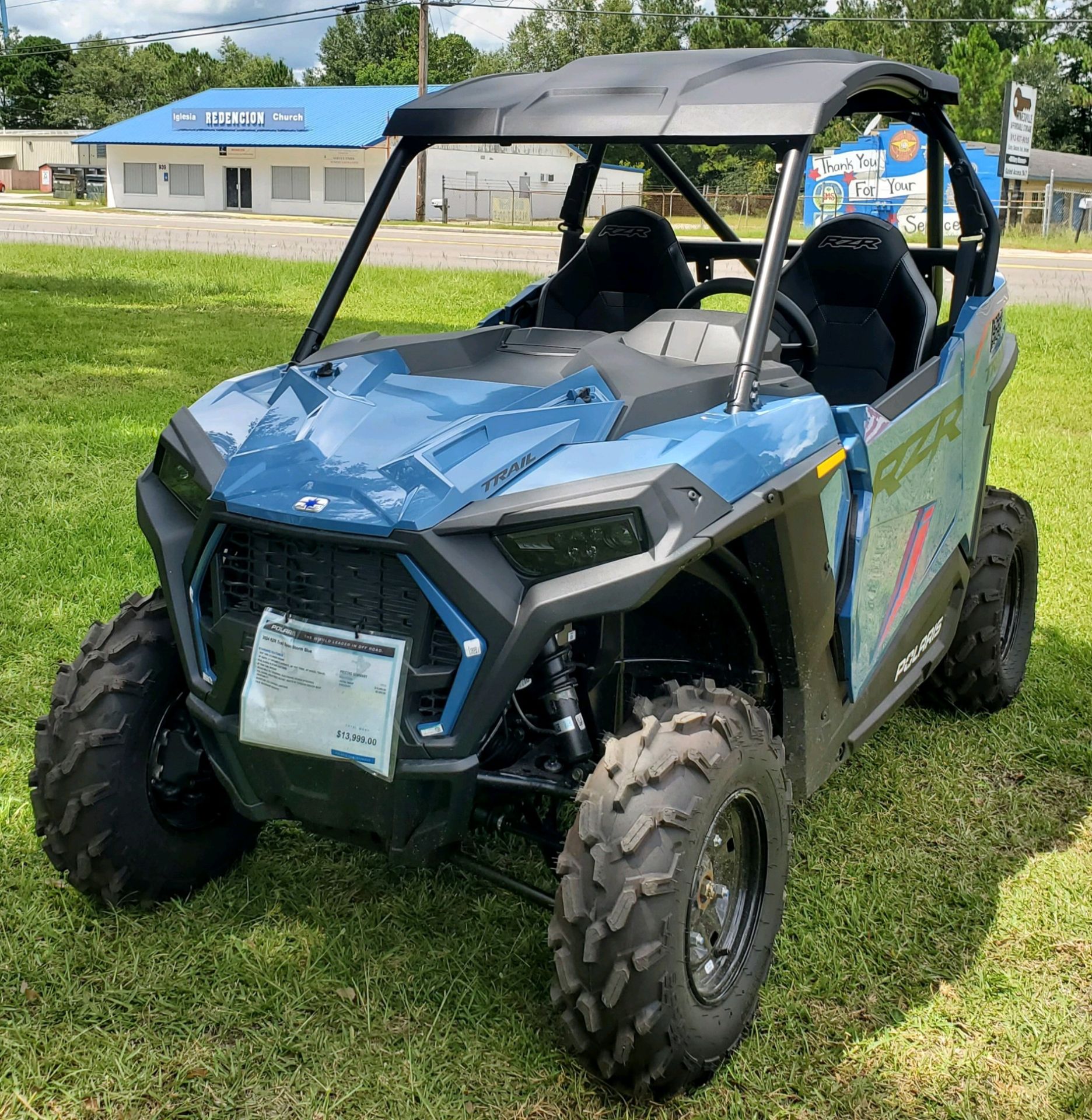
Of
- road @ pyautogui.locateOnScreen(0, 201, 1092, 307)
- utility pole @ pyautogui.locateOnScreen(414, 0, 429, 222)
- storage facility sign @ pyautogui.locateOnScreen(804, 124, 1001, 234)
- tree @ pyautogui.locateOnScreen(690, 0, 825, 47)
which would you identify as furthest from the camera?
tree @ pyautogui.locateOnScreen(690, 0, 825, 47)

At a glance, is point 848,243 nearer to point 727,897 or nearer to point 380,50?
point 727,897

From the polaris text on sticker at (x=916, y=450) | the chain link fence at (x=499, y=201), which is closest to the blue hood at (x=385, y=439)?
the polaris text on sticker at (x=916, y=450)

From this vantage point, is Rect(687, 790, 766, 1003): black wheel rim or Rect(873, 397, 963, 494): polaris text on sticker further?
Rect(873, 397, 963, 494): polaris text on sticker

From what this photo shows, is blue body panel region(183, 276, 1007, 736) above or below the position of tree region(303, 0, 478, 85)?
below

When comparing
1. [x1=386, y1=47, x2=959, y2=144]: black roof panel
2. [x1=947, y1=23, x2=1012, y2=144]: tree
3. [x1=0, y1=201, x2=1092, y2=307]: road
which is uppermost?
[x1=947, y1=23, x2=1012, y2=144]: tree

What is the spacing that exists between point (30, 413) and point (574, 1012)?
6.78 m

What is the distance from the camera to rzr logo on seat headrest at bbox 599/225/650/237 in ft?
13.6

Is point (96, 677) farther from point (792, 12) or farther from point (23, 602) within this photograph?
point (792, 12)

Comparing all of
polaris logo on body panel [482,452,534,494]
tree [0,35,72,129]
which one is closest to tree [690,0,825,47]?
tree [0,35,72,129]

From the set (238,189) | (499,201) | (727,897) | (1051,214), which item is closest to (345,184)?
(238,189)

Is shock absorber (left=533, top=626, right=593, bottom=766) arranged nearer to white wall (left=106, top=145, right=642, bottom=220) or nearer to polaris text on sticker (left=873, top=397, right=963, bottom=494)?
polaris text on sticker (left=873, top=397, right=963, bottom=494)

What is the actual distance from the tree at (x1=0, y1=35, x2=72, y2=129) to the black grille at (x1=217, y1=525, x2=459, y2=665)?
312 feet

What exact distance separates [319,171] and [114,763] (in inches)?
1913

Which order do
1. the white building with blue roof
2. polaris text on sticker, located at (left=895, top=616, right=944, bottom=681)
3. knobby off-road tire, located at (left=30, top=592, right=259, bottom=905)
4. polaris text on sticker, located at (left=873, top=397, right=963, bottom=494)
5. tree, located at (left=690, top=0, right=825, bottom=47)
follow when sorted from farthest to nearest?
1. tree, located at (left=690, top=0, right=825, bottom=47)
2. the white building with blue roof
3. polaris text on sticker, located at (left=895, top=616, right=944, bottom=681)
4. polaris text on sticker, located at (left=873, top=397, right=963, bottom=494)
5. knobby off-road tire, located at (left=30, top=592, right=259, bottom=905)
